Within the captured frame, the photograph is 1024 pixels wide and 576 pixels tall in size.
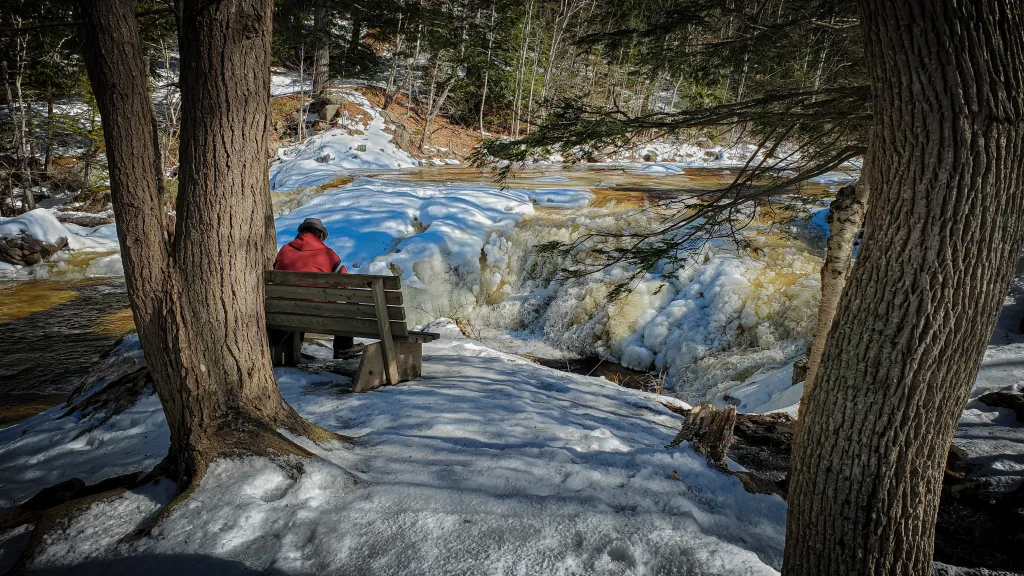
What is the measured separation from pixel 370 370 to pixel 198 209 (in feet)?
6.93

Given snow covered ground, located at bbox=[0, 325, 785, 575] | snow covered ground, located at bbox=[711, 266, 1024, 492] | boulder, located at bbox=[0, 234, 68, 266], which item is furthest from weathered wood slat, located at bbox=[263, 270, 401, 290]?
boulder, located at bbox=[0, 234, 68, 266]

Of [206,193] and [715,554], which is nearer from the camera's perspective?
[715,554]

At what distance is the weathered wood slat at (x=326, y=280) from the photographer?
4286 millimetres

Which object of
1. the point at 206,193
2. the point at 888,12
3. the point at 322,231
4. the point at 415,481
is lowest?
the point at 415,481

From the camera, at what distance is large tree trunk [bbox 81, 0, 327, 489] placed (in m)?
2.52

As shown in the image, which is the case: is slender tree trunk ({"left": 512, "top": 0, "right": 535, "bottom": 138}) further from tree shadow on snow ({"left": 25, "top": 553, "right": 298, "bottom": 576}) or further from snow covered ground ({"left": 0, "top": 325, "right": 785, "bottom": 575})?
tree shadow on snow ({"left": 25, "top": 553, "right": 298, "bottom": 576})

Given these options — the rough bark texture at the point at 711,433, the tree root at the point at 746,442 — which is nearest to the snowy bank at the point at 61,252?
the tree root at the point at 746,442

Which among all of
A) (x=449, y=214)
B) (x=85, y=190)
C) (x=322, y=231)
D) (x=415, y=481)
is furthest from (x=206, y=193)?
(x=85, y=190)

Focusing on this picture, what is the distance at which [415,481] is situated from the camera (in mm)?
2684

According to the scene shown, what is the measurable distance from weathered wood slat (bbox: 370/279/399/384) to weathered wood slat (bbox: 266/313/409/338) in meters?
0.06

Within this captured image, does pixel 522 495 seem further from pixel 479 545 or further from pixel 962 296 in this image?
pixel 962 296

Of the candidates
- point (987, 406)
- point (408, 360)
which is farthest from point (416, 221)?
point (987, 406)

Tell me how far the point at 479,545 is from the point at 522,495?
0.45 meters

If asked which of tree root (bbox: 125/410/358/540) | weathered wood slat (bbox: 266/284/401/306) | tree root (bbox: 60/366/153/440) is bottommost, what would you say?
tree root (bbox: 60/366/153/440)
